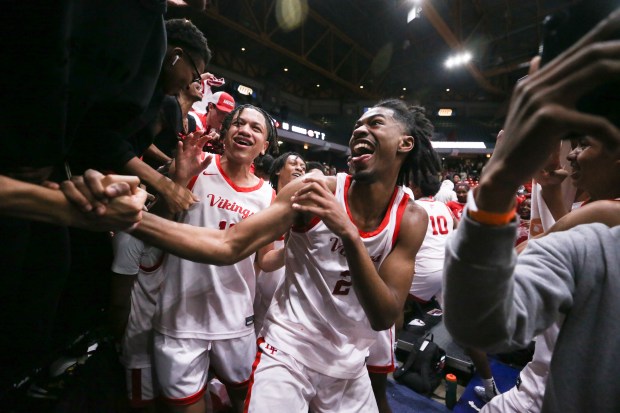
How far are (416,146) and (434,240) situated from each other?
209 cm

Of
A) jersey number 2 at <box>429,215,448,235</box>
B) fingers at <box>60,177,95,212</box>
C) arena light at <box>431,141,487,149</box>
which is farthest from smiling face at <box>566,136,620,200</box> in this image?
arena light at <box>431,141,487,149</box>

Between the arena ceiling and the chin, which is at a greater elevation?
the arena ceiling

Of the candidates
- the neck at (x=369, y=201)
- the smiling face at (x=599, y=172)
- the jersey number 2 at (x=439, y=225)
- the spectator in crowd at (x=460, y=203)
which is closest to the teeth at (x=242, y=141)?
the neck at (x=369, y=201)

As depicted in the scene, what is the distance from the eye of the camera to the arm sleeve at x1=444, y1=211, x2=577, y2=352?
0.75 metres

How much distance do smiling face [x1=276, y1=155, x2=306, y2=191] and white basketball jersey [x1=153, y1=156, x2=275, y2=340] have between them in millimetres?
1930

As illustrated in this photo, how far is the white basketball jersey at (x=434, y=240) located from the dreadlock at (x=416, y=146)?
1526mm

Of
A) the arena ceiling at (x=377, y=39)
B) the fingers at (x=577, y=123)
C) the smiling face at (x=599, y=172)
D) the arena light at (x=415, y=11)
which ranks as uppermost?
the arena ceiling at (x=377, y=39)

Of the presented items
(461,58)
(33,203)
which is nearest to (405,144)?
(33,203)

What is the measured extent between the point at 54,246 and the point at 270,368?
1.26 m

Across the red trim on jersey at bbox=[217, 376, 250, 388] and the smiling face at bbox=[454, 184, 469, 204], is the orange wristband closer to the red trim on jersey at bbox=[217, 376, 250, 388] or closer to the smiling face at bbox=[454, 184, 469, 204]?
the red trim on jersey at bbox=[217, 376, 250, 388]

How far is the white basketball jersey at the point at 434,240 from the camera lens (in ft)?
13.9

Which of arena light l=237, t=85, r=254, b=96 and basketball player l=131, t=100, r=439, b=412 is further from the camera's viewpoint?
arena light l=237, t=85, r=254, b=96

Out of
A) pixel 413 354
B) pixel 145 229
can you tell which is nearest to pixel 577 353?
pixel 145 229

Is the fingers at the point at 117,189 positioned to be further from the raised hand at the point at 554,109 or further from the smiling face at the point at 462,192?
the smiling face at the point at 462,192
